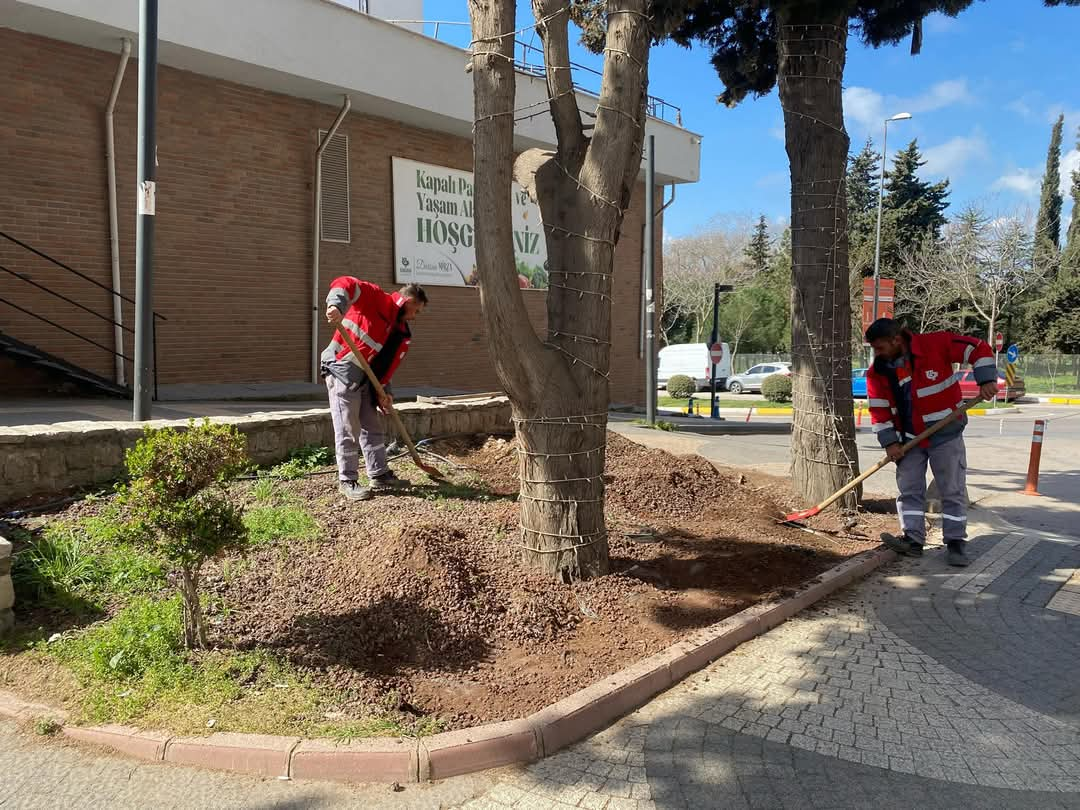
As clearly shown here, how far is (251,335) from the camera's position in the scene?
483 inches

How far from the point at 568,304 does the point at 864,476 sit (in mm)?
3474

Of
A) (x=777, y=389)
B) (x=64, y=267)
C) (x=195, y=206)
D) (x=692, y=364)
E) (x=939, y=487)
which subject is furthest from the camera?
(x=692, y=364)

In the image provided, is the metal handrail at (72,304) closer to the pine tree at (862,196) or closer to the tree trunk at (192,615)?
the tree trunk at (192,615)

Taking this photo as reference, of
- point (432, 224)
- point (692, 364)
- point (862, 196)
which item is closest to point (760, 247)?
point (862, 196)

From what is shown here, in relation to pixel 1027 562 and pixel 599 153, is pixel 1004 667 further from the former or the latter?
pixel 599 153

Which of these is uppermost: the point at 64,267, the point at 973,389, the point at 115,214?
the point at 115,214

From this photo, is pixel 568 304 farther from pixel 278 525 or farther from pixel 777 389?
pixel 777 389

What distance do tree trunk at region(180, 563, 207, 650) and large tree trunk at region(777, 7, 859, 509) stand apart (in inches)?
213

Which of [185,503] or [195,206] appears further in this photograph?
[195,206]

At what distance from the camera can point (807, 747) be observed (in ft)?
10.4

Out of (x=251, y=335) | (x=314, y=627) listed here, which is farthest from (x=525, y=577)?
(x=251, y=335)

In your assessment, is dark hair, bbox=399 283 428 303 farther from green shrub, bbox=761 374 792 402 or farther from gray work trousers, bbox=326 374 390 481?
green shrub, bbox=761 374 792 402

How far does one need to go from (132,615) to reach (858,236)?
160ft

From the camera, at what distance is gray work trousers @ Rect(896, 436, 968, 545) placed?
5.84m
